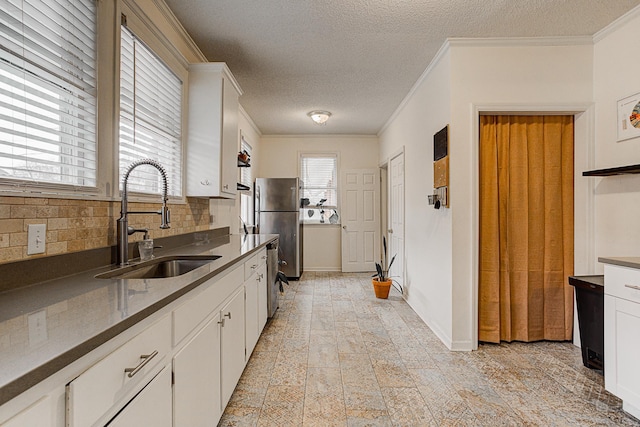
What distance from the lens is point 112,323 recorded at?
2.67 ft

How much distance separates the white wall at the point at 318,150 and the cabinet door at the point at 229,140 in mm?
3153

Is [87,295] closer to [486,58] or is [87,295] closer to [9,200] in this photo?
[9,200]

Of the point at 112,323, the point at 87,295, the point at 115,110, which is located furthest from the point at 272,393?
the point at 115,110

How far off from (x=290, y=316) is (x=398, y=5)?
9.93 feet

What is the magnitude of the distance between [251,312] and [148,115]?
153 centimetres

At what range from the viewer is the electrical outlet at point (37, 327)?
0.71m

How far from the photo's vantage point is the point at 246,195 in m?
5.39

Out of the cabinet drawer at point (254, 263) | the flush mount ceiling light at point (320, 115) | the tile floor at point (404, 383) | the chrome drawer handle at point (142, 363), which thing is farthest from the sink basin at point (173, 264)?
the flush mount ceiling light at point (320, 115)

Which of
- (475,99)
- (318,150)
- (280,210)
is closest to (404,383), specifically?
(475,99)

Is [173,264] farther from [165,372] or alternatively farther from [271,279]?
[271,279]

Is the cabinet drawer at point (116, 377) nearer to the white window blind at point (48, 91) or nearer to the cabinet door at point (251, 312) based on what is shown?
the white window blind at point (48, 91)

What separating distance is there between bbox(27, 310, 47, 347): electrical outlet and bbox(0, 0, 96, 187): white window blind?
2.03 ft

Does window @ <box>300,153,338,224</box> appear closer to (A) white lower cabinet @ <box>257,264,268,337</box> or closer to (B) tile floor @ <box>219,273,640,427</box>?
(B) tile floor @ <box>219,273,640,427</box>

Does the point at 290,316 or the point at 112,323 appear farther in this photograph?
the point at 290,316
